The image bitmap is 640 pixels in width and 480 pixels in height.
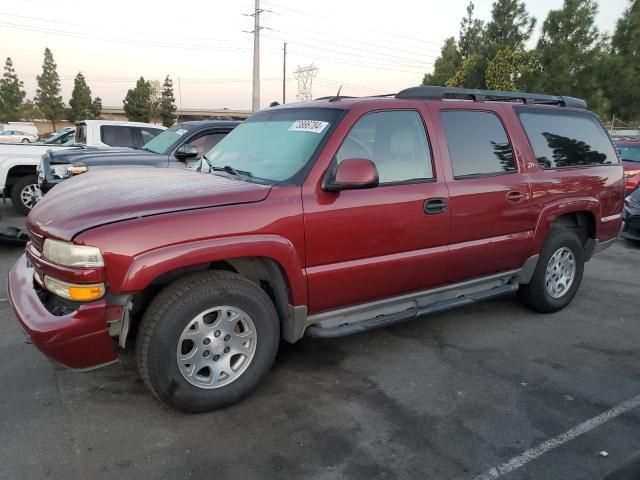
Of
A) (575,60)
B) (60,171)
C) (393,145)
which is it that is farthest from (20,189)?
(575,60)

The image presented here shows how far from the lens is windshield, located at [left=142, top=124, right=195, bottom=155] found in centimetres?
758

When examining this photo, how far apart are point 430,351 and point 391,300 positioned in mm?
630

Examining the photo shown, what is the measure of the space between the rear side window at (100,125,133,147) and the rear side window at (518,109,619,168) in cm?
789

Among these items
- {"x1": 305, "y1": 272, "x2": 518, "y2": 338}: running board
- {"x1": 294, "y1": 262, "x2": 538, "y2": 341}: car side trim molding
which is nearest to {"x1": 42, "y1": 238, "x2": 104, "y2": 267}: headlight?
{"x1": 294, "y1": 262, "x2": 538, "y2": 341}: car side trim molding

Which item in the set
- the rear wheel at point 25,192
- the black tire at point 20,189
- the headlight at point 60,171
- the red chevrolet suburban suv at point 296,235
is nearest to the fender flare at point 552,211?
the red chevrolet suburban suv at point 296,235

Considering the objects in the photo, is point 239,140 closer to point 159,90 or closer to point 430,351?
point 430,351

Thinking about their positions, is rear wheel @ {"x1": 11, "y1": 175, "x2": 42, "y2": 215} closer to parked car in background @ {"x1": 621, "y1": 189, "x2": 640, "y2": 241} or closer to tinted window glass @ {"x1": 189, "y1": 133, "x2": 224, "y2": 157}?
tinted window glass @ {"x1": 189, "y1": 133, "x2": 224, "y2": 157}

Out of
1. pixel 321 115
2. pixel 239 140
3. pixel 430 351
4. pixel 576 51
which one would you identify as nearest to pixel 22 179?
pixel 239 140

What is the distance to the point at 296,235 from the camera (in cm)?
309

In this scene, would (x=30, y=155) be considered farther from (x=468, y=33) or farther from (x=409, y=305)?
(x=468, y=33)

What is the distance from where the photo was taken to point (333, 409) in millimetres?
3096

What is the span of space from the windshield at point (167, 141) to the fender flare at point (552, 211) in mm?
5245

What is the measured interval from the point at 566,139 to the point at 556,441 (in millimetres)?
2937

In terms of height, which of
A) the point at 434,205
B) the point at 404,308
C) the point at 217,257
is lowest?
the point at 404,308
